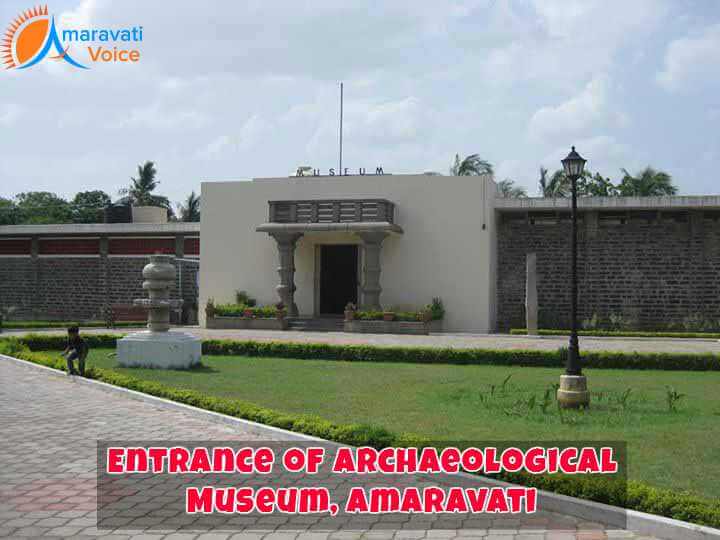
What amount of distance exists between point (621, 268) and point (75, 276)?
69.2 ft

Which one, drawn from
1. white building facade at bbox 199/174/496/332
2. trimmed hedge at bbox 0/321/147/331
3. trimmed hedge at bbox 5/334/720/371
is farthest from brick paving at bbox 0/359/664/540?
trimmed hedge at bbox 0/321/147/331

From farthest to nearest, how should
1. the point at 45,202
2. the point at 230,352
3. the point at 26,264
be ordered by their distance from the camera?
the point at 45,202 < the point at 26,264 < the point at 230,352

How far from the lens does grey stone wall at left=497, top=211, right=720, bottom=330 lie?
80.1 feet

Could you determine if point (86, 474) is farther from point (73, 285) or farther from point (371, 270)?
point (73, 285)

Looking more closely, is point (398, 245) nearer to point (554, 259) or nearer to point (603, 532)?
point (554, 259)

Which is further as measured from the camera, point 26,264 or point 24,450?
point 26,264

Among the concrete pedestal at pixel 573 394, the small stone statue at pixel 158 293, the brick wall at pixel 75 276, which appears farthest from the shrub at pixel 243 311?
the concrete pedestal at pixel 573 394

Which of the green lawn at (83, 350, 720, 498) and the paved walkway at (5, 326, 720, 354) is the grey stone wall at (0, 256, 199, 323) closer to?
the paved walkway at (5, 326, 720, 354)

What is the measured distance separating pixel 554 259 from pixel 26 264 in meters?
21.5

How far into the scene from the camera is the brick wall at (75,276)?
30531mm

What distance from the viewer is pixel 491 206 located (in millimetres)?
25516

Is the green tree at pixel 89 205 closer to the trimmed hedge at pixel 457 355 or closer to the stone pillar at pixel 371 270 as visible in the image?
the stone pillar at pixel 371 270

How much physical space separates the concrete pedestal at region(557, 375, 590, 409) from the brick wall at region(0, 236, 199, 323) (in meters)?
21.2

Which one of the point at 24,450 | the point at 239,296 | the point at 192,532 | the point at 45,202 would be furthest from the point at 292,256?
the point at 45,202
